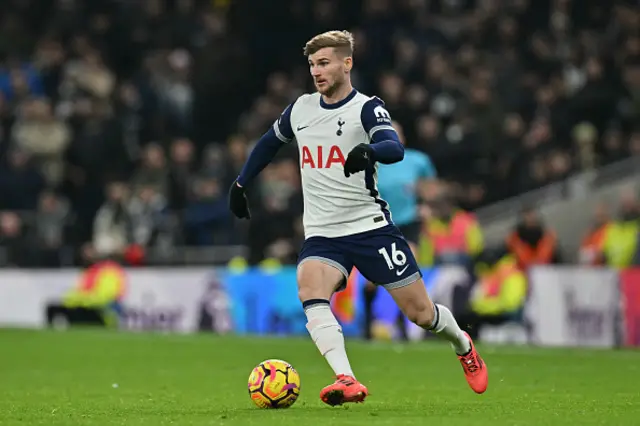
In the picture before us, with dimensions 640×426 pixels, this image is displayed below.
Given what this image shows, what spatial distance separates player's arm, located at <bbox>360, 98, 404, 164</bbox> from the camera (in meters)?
8.23

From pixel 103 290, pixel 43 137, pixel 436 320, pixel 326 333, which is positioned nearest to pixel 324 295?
pixel 326 333

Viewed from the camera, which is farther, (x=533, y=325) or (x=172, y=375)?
(x=533, y=325)

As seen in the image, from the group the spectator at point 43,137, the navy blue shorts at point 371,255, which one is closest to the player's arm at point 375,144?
the navy blue shorts at point 371,255

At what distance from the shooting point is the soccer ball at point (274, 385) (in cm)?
852

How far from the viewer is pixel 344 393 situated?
8.11m

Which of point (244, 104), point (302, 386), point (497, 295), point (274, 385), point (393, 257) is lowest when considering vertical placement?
point (302, 386)

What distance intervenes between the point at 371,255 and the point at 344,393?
3.25 feet

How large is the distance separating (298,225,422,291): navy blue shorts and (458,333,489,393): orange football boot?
0.81 m

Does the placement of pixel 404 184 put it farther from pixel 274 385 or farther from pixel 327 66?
pixel 274 385

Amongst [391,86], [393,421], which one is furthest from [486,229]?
[393,421]

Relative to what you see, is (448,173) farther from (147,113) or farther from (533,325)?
(147,113)

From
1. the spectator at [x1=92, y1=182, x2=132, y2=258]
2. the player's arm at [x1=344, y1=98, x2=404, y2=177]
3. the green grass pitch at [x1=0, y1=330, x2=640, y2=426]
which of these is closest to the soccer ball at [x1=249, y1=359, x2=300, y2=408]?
the green grass pitch at [x1=0, y1=330, x2=640, y2=426]

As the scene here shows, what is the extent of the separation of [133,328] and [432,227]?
498 cm

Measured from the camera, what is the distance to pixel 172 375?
12.3 metres
